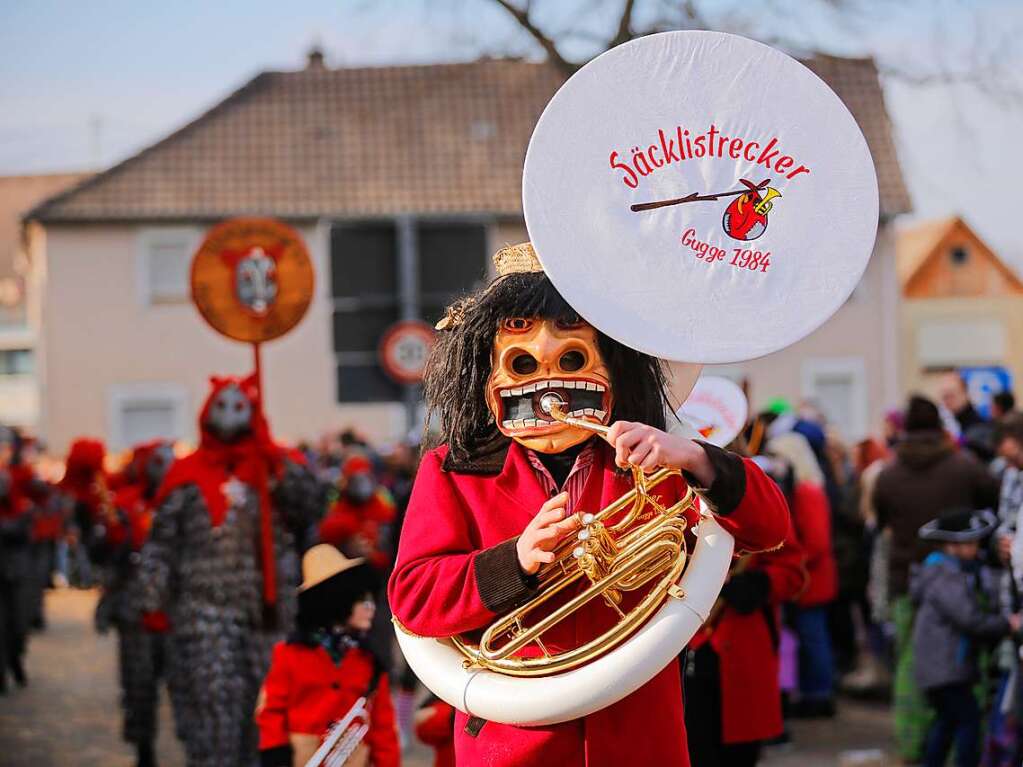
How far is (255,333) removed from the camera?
696 cm

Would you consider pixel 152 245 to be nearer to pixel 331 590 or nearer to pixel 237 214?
pixel 237 214

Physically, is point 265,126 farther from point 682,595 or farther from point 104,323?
point 682,595

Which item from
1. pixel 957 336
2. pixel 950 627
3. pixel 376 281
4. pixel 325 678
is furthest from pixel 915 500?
pixel 957 336

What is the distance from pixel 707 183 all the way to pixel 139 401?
24532 mm

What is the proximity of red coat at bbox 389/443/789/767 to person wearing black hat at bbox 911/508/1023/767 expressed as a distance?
12.5 ft

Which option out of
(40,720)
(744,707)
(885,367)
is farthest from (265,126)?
(744,707)

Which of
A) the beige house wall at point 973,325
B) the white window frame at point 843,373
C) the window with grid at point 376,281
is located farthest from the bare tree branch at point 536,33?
the beige house wall at point 973,325

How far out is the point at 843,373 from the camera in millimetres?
27375

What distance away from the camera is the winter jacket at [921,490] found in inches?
309

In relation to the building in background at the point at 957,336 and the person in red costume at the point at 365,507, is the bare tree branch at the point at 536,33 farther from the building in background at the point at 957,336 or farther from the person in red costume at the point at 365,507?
the building in background at the point at 957,336

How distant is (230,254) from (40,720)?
4571 millimetres

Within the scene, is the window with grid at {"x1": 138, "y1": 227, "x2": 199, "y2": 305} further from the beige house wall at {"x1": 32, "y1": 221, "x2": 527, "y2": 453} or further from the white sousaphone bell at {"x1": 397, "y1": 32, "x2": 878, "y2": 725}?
the white sousaphone bell at {"x1": 397, "y1": 32, "x2": 878, "y2": 725}

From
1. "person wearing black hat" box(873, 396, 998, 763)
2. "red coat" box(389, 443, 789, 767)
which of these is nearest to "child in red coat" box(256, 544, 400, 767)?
"red coat" box(389, 443, 789, 767)

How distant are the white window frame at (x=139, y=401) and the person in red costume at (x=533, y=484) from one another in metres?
23.7
